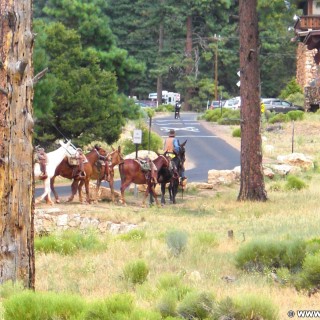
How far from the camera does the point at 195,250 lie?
15188 millimetres

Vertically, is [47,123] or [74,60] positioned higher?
[74,60]

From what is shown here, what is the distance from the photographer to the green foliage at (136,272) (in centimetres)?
1246

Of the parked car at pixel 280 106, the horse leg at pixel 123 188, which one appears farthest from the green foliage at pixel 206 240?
the parked car at pixel 280 106

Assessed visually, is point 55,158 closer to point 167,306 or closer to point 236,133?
point 167,306

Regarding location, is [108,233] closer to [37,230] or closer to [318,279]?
[37,230]

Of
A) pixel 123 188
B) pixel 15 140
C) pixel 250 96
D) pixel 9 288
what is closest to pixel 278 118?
pixel 250 96

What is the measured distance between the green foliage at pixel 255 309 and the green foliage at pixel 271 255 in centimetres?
386

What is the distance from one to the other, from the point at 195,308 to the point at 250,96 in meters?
16.2

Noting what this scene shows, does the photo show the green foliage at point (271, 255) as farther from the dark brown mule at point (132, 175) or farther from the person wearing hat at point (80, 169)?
the dark brown mule at point (132, 175)

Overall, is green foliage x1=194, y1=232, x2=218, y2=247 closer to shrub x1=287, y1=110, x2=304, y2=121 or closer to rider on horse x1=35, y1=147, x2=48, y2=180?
rider on horse x1=35, y1=147, x2=48, y2=180

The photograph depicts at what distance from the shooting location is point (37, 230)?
61.9ft

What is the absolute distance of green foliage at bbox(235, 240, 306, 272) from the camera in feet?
43.2

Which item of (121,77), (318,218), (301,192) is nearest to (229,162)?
(121,77)

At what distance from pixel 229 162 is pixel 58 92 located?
866cm
